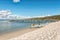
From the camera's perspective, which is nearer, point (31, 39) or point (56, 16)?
point (31, 39)

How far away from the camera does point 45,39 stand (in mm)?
8594

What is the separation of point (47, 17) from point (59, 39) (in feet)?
466

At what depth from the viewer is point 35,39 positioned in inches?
344

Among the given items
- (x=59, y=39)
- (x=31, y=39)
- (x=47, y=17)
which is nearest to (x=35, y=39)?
(x=31, y=39)

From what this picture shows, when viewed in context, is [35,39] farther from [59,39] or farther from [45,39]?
[59,39]

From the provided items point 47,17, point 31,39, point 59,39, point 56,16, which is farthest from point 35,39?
point 47,17

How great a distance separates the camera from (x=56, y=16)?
137m

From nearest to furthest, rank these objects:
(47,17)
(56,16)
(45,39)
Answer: (45,39), (56,16), (47,17)

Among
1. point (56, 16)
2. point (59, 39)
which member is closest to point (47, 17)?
point (56, 16)

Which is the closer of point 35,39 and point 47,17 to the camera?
point 35,39

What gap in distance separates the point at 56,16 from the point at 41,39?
13161 cm

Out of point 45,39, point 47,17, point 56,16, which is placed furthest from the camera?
point 47,17

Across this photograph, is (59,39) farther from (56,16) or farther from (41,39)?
(56,16)

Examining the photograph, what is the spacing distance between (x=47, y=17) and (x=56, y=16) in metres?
14.8
